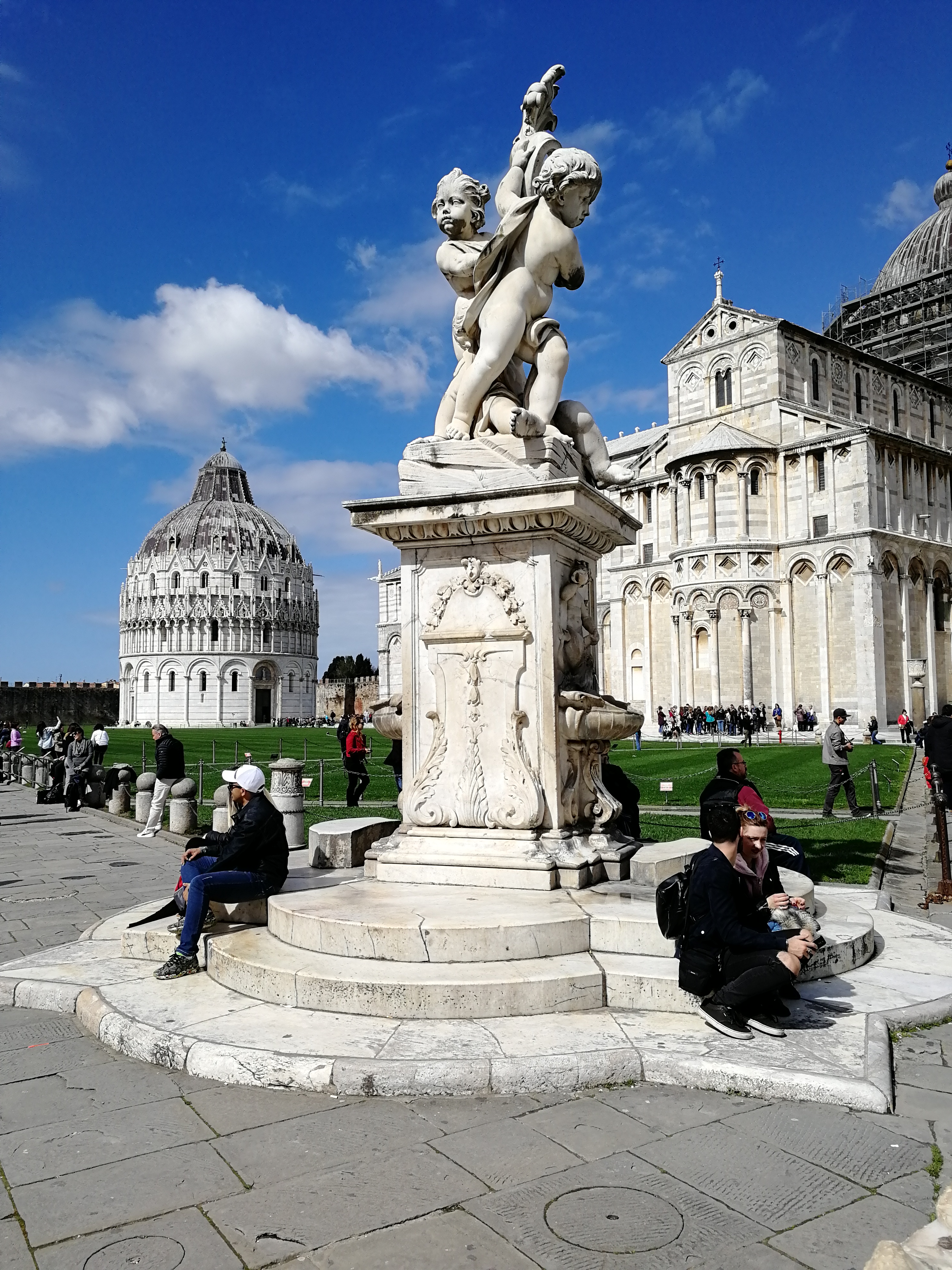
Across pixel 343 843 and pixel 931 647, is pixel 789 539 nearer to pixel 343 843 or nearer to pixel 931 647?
pixel 931 647

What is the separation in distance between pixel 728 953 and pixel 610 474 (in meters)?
3.70

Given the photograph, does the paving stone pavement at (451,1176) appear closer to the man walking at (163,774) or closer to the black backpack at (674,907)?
the black backpack at (674,907)

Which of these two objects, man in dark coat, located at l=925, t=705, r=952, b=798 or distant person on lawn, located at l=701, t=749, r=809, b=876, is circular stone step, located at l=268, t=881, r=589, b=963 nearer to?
distant person on lawn, located at l=701, t=749, r=809, b=876

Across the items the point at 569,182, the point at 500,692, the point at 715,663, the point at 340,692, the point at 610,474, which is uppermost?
the point at 569,182

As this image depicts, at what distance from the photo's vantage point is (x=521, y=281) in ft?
21.3

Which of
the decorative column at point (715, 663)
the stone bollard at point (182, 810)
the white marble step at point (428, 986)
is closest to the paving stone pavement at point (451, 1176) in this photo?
the white marble step at point (428, 986)

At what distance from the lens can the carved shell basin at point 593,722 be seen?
5.86 meters

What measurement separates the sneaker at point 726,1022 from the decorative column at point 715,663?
139ft

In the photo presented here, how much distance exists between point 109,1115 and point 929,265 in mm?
66782

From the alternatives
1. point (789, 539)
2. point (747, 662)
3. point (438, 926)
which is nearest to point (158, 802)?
point (438, 926)

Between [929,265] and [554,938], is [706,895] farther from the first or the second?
[929,265]

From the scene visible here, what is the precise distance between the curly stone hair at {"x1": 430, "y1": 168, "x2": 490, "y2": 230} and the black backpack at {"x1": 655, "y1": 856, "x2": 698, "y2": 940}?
15.6ft

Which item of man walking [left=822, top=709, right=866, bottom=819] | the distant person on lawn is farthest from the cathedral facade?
the distant person on lawn

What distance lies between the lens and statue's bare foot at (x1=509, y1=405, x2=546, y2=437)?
20.2 feet
